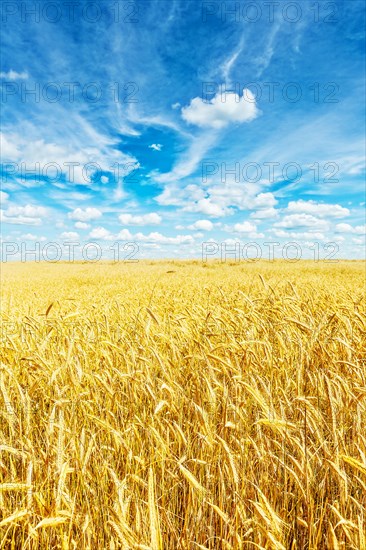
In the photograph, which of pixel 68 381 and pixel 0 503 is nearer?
pixel 0 503

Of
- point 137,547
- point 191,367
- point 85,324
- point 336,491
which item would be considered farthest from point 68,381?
point 336,491

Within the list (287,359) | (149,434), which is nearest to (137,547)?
(149,434)

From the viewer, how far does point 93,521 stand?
1466 millimetres

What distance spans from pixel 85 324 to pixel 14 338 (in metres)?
0.81

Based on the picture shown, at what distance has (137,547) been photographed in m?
0.98

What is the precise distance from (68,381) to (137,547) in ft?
5.86

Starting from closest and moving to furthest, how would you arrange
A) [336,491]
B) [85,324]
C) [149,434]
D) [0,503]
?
[0,503], [336,491], [149,434], [85,324]

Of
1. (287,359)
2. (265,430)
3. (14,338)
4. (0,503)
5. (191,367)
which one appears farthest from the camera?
(14,338)

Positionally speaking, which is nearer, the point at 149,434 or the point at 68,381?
the point at 149,434

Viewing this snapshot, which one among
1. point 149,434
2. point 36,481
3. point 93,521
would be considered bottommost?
point 93,521

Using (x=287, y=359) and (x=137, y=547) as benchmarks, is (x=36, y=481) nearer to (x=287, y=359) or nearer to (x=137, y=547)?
(x=137, y=547)

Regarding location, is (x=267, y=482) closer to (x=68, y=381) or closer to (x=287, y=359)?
(x=287, y=359)

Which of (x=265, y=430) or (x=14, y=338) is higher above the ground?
(x=14, y=338)

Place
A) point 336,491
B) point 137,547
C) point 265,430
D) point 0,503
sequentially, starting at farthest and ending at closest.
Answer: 1. point 265,430
2. point 336,491
3. point 0,503
4. point 137,547
